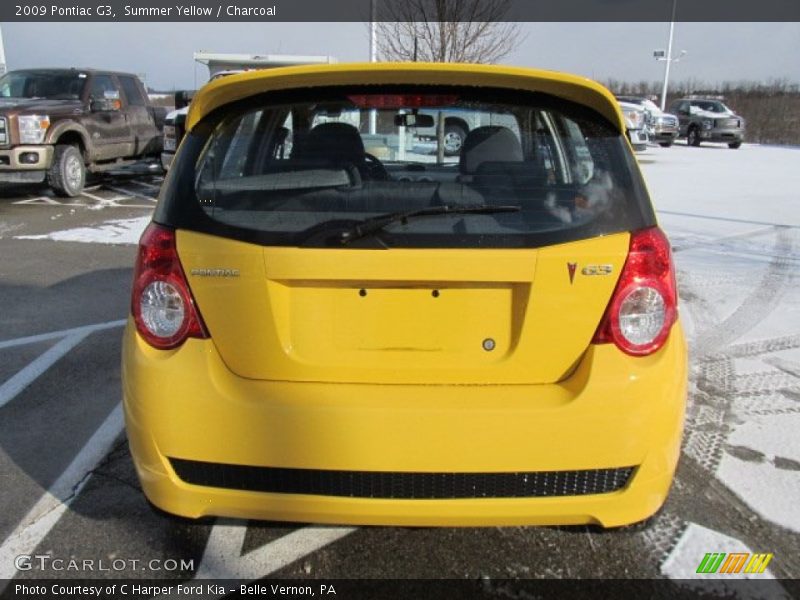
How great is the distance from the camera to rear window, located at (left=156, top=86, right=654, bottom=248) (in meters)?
2.03

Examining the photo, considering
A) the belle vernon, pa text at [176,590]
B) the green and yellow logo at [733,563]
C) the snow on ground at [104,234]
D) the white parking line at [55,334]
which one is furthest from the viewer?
the snow on ground at [104,234]

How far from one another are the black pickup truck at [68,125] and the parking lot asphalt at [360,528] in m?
6.29

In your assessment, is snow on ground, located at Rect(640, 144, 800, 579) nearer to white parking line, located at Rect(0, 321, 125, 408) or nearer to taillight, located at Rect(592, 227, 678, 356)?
taillight, located at Rect(592, 227, 678, 356)

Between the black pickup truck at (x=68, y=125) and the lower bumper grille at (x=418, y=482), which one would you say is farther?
the black pickup truck at (x=68, y=125)

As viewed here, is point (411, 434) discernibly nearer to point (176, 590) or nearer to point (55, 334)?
point (176, 590)

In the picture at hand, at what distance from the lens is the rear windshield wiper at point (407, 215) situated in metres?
2.00

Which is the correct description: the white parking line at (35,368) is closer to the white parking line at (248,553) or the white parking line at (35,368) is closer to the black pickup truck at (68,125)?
the white parking line at (248,553)

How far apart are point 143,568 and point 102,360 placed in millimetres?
2215

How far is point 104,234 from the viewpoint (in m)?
8.56

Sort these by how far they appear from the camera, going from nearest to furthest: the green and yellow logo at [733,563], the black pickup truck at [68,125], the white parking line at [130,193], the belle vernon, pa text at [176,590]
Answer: the belle vernon, pa text at [176,590] → the green and yellow logo at [733,563] → the black pickup truck at [68,125] → the white parking line at [130,193]

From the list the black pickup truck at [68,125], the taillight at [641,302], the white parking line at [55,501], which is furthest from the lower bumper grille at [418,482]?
the black pickup truck at [68,125]

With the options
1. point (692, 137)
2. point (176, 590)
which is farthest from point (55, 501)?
point (692, 137)

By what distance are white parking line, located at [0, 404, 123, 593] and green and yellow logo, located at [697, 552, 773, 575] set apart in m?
2.46

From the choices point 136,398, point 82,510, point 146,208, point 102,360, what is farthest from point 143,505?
point 146,208
